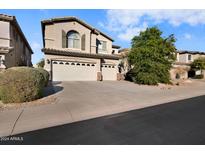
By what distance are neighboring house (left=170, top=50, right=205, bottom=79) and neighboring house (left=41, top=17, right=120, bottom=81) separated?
14.2 metres

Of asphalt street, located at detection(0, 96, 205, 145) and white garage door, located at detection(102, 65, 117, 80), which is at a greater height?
white garage door, located at detection(102, 65, 117, 80)

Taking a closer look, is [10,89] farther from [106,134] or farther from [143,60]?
[143,60]

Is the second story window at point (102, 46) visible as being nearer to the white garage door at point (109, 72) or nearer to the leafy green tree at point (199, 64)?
→ the white garage door at point (109, 72)

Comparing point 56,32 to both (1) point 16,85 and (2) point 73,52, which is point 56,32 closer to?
(2) point 73,52

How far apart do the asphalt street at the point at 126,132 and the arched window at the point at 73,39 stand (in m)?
15.6

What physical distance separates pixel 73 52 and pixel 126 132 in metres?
15.7

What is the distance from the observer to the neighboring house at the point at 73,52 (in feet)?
60.1

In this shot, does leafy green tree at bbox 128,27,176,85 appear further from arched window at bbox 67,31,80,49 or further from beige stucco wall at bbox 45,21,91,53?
beige stucco wall at bbox 45,21,91,53

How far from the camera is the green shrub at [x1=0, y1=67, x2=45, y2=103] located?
757 cm

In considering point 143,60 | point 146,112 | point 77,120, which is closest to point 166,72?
point 143,60

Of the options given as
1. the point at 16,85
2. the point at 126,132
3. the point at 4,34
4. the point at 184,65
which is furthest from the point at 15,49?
the point at 184,65

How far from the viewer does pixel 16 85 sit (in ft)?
24.9

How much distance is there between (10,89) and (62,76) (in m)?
11.0

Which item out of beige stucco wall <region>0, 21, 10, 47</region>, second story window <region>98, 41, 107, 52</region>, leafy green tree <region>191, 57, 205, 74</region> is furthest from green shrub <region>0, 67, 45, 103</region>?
leafy green tree <region>191, 57, 205, 74</region>
